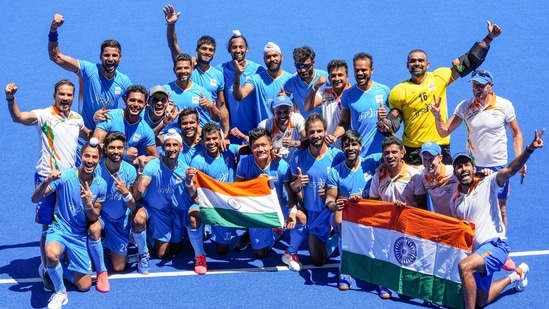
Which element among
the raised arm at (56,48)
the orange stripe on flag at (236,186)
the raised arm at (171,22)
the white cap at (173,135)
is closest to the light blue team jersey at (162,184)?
the orange stripe on flag at (236,186)

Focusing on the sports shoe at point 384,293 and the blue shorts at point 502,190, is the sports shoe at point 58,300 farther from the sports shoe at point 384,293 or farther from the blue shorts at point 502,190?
the blue shorts at point 502,190

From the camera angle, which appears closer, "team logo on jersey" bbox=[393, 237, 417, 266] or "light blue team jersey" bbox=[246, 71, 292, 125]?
"team logo on jersey" bbox=[393, 237, 417, 266]

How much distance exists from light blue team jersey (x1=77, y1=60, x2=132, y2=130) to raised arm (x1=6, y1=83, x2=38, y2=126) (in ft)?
4.33

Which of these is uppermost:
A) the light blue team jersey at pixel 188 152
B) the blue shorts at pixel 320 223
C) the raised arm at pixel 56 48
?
the raised arm at pixel 56 48

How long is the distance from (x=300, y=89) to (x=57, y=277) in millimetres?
3969

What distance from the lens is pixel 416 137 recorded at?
1021 cm

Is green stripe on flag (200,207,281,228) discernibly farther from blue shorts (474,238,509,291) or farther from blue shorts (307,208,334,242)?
blue shorts (474,238,509,291)

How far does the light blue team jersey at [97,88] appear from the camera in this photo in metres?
10.9

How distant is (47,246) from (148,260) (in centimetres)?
135

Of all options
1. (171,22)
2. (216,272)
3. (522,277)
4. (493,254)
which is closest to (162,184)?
(216,272)

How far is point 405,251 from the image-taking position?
30.5 ft

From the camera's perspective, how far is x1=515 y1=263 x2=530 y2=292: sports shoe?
9414 mm

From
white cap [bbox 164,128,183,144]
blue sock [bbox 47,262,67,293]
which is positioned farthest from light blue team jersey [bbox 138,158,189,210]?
blue sock [bbox 47,262,67,293]

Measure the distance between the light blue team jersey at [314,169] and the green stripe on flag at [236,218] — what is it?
47 centimetres
